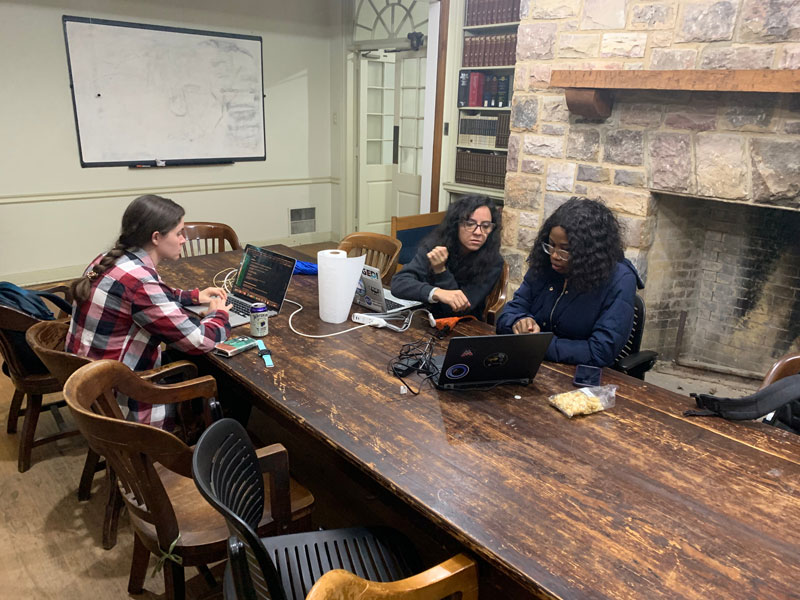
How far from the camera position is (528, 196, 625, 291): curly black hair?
199 cm

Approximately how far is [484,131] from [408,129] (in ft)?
4.41

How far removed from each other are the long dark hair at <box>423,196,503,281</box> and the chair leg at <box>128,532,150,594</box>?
5.10ft

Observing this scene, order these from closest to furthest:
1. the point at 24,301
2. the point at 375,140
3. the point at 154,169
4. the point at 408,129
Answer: the point at 24,301
the point at 154,169
the point at 408,129
the point at 375,140

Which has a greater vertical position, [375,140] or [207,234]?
[375,140]

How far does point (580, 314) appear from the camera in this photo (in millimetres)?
2066

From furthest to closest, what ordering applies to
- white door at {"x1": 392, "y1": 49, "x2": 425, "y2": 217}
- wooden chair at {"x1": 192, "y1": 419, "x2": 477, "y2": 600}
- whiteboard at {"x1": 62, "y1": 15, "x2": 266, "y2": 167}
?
1. white door at {"x1": 392, "y1": 49, "x2": 425, "y2": 217}
2. whiteboard at {"x1": 62, "y1": 15, "x2": 266, "y2": 167}
3. wooden chair at {"x1": 192, "y1": 419, "x2": 477, "y2": 600}

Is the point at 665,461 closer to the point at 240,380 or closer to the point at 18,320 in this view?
the point at 240,380

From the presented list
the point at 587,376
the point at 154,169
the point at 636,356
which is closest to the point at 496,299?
the point at 636,356

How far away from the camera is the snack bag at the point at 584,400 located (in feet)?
5.11

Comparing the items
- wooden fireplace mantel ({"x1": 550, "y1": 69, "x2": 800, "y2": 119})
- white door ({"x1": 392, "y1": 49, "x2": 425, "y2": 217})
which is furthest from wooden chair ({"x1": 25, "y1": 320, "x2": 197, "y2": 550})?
white door ({"x1": 392, "y1": 49, "x2": 425, "y2": 217})

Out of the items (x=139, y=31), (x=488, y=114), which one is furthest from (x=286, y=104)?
(x=488, y=114)

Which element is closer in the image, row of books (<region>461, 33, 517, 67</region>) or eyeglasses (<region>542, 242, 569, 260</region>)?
eyeglasses (<region>542, 242, 569, 260</region>)

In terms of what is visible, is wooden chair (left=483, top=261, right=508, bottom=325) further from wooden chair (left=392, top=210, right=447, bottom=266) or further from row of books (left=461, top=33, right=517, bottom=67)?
row of books (left=461, top=33, right=517, bottom=67)

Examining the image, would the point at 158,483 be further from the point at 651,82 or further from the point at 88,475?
the point at 651,82
